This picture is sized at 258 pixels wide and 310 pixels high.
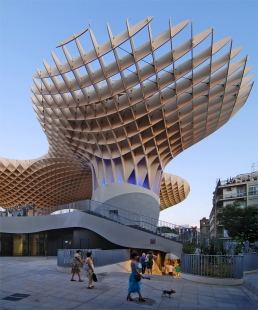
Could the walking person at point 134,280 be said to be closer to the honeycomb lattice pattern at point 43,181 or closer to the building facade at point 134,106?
the building facade at point 134,106

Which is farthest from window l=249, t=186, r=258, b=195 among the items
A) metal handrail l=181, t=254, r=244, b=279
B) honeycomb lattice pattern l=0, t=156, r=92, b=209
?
metal handrail l=181, t=254, r=244, b=279

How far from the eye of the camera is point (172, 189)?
6312 cm

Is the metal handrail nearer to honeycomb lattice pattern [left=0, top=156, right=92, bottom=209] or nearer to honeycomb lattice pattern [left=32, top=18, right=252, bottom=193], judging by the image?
honeycomb lattice pattern [left=32, top=18, right=252, bottom=193]

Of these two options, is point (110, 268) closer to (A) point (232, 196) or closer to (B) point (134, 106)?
(B) point (134, 106)

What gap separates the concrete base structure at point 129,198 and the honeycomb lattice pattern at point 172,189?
81.3 feet

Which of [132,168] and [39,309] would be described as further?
[132,168]

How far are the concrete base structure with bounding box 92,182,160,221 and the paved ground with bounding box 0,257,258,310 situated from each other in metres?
17.5

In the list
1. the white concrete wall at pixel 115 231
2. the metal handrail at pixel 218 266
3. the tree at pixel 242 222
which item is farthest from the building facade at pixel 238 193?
the metal handrail at pixel 218 266

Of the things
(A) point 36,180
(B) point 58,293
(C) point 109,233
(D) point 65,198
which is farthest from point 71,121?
(D) point 65,198

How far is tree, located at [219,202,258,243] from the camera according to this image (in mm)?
43125

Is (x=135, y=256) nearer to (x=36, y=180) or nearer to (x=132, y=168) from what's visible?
(x=132, y=168)

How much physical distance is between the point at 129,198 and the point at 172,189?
102 feet

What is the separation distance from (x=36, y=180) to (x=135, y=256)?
53909 millimetres

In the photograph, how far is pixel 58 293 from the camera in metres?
11.6
